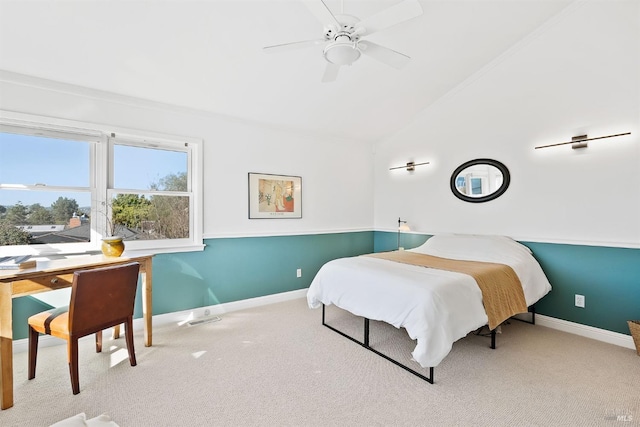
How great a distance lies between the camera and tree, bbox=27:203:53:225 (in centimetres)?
270

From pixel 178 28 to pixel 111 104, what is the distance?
45.6 inches

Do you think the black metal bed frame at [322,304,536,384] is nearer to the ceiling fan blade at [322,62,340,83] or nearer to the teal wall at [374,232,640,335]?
the teal wall at [374,232,640,335]

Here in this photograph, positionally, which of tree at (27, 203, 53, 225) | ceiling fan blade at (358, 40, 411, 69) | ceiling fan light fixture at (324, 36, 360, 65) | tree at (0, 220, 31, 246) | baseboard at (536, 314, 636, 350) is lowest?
baseboard at (536, 314, 636, 350)

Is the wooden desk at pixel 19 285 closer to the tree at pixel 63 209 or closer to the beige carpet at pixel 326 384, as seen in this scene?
the beige carpet at pixel 326 384

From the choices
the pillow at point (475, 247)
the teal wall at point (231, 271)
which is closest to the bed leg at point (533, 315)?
the pillow at point (475, 247)

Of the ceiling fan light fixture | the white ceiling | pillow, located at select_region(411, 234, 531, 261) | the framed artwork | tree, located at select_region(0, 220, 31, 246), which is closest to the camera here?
the ceiling fan light fixture

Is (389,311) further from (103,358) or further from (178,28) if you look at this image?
(178,28)

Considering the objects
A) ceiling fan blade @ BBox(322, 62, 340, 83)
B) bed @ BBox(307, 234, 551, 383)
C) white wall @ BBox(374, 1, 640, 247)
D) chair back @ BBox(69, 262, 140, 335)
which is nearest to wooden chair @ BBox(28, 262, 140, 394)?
chair back @ BBox(69, 262, 140, 335)

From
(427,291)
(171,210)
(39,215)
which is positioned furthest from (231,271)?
(427,291)

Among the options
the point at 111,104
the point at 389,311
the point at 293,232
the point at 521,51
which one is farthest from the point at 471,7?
the point at 111,104

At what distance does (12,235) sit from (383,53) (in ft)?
11.8

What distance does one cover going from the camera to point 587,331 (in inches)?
117

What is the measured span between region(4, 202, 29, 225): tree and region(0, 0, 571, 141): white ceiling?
1.18 metres

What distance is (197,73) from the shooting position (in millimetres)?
2879
